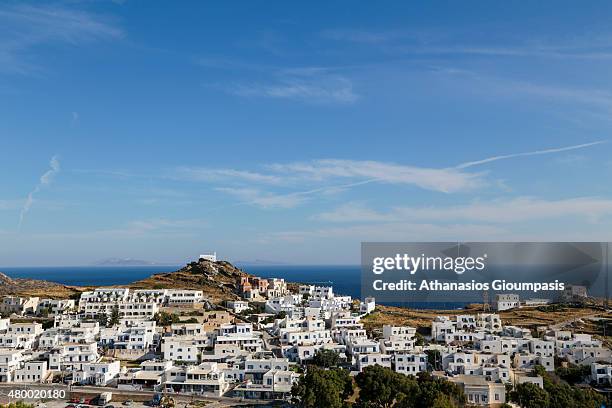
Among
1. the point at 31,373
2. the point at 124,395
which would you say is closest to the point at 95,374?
the point at 124,395

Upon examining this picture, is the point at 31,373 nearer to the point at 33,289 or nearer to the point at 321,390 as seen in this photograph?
the point at 321,390

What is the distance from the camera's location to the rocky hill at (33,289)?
167 feet

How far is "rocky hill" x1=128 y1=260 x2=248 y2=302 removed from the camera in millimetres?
54250

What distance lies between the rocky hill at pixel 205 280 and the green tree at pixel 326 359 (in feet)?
59.7

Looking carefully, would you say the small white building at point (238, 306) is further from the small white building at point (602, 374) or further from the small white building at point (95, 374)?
the small white building at point (602, 374)

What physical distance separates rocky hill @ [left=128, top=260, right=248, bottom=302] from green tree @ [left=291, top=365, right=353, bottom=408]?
2394 cm

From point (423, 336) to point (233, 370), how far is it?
51.2 feet

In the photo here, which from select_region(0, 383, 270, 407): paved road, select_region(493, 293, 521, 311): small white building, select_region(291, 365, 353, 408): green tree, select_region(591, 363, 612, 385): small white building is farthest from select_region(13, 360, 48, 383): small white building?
select_region(493, 293, 521, 311): small white building

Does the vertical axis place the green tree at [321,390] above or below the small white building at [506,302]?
below

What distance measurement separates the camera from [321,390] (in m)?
25.4

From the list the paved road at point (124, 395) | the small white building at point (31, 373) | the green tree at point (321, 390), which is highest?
the green tree at point (321, 390)

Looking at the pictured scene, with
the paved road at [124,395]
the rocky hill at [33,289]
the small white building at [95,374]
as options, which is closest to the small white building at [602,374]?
the paved road at [124,395]

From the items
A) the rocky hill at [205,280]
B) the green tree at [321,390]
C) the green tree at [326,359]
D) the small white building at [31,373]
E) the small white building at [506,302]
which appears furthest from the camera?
the small white building at [506,302]

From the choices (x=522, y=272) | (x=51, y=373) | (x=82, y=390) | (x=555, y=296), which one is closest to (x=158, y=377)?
(x=82, y=390)
